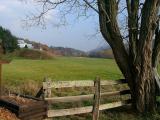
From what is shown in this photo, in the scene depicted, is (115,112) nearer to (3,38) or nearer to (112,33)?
(112,33)

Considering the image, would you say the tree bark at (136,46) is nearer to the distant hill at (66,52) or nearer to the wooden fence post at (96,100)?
the wooden fence post at (96,100)

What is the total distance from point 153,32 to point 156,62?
122 centimetres

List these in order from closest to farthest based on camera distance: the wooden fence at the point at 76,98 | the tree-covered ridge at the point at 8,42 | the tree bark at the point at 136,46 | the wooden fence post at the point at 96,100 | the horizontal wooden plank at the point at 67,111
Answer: the tree-covered ridge at the point at 8,42 → the horizontal wooden plank at the point at 67,111 → the wooden fence at the point at 76,98 → the wooden fence post at the point at 96,100 → the tree bark at the point at 136,46

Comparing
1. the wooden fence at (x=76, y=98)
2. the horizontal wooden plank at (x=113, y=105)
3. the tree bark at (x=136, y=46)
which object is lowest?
the horizontal wooden plank at (x=113, y=105)

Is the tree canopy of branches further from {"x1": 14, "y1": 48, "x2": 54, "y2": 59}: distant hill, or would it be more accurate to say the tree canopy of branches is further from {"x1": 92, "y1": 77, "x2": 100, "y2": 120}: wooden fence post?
{"x1": 14, "y1": 48, "x2": 54, "y2": 59}: distant hill

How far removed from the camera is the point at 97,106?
1292 cm

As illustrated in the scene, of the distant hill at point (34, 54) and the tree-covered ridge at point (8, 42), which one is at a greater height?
the tree-covered ridge at point (8, 42)

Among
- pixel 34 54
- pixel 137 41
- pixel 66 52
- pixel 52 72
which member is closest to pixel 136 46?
pixel 137 41

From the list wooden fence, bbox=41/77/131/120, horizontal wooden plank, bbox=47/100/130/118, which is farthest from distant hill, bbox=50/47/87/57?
wooden fence, bbox=41/77/131/120

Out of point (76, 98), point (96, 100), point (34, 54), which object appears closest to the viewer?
point (76, 98)

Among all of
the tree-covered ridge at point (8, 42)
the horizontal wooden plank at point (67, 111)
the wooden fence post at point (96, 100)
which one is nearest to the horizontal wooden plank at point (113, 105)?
the wooden fence post at point (96, 100)

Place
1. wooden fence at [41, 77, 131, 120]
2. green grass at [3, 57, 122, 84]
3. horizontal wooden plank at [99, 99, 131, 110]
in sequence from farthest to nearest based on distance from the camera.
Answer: green grass at [3, 57, 122, 84] < horizontal wooden plank at [99, 99, 131, 110] < wooden fence at [41, 77, 131, 120]

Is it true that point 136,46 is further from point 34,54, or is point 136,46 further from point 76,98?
point 34,54

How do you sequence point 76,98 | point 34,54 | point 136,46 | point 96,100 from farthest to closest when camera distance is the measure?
1. point 34,54
2. point 136,46
3. point 96,100
4. point 76,98
